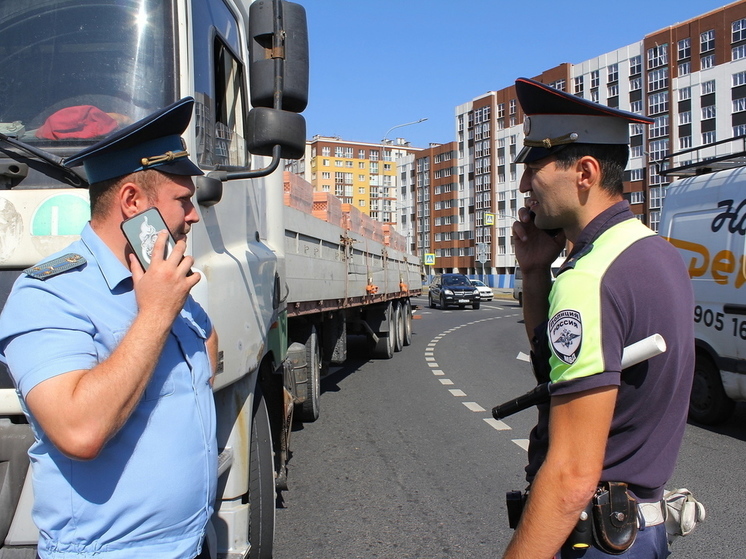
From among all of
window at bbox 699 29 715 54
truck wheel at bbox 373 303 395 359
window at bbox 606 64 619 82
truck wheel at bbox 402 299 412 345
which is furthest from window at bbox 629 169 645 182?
truck wheel at bbox 373 303 395 359

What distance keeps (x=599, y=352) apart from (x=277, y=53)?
75.0 inches

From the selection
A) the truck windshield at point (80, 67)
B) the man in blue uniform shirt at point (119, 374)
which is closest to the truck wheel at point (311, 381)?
the truck windshield at point (80, 67)

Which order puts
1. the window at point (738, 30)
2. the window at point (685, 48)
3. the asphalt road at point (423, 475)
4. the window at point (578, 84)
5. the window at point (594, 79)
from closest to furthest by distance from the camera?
1. the asphalt road at point (423, 475)
2. the window at point (738, 30)
3. the window at point (685, 48)
4. the window at point (594, 79)
5. the window at point (578, 84)

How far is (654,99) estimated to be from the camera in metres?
72.1

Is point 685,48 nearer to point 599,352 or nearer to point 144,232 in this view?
point 599,352

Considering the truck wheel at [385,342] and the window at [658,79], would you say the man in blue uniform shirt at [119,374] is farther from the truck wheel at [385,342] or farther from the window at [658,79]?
the window at [658,79]

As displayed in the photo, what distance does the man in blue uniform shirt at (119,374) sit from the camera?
152cm

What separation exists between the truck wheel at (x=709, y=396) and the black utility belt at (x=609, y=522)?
588 centimetres

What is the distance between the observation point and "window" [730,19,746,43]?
6172 cm

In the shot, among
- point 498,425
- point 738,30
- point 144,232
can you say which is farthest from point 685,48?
point 144,232

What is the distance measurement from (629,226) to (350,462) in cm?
485

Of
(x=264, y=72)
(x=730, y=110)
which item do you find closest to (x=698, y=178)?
(x=264, y=72)

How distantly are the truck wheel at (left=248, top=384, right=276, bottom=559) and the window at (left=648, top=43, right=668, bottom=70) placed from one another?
252 feet

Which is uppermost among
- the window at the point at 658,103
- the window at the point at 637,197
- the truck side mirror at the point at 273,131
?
the window at the point at 658,103
